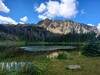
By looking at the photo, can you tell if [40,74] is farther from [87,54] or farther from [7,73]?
[87,54]

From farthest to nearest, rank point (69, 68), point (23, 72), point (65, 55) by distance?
point (65, 55) → point (69, 68) → point (23, 72)

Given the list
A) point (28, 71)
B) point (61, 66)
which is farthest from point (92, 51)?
point (28, 71)

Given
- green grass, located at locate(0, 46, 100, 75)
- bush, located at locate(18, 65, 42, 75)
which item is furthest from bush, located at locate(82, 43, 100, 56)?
bush, located at locate(18, 65, 42, 75)

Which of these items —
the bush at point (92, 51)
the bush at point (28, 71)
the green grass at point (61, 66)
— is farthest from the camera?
the bush at point (92, 51)

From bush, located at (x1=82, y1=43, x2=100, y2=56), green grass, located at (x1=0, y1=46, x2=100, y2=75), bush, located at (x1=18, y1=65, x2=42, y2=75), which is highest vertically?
bush, located at (x1=82, y1=43, x2=100, y2=56)

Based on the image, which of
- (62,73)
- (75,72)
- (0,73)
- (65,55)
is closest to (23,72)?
(0,73)

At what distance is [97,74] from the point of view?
1881 centimetres

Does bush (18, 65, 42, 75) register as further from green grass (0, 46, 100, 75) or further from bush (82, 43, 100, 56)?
bush (82, 43, 100, 56)

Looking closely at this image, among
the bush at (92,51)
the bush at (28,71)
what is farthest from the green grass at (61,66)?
the bush at (92,51)

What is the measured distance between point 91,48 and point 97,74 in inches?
901

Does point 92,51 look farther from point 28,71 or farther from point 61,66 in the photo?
point 28,71

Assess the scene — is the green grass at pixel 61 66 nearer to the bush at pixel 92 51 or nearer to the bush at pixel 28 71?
the bush at pixel 28 71

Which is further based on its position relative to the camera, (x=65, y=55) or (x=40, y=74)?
(x=65, y=55)

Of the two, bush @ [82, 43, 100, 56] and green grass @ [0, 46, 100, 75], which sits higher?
bush @ [82, 43, 100, 56]
